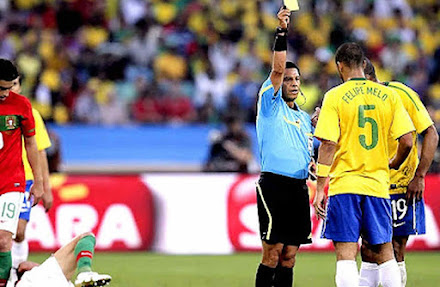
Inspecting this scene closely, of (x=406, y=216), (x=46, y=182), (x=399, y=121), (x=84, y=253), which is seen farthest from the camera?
(x=46, y=182)

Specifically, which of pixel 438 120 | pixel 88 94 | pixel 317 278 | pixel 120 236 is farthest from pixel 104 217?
pixel 438 120

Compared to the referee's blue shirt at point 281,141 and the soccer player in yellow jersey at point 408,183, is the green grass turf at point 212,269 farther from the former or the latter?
the referee's blue shirt at point 281,141

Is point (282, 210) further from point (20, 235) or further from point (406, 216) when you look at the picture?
point (20, 235)

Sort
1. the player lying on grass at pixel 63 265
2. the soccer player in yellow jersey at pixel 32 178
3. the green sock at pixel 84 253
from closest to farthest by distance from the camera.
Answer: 1. the green sock at pixel 84 253
2. the player lying on grass at pixel 63 265
3. the soccer player in yellow jersey at pixel 32 178

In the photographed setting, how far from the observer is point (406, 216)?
9.43 meters

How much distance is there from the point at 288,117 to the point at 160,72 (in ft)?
43.1

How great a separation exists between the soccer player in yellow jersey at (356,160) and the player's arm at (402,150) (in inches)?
3.7

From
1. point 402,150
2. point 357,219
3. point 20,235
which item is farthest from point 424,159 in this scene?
point 20,235

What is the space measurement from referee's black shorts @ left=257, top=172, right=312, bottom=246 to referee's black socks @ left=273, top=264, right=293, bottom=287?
28 centimetres

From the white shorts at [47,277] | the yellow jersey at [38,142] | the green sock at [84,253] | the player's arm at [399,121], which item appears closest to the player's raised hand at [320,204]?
the player's arm at [399,121]

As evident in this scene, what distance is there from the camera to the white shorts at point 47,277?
827cm

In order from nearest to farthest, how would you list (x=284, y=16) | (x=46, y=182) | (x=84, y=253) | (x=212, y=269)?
(x=84, y=253)
(x=284, y=16)
(x=46, y=182)
(x=212, y=269)

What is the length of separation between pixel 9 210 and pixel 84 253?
4.32 ft

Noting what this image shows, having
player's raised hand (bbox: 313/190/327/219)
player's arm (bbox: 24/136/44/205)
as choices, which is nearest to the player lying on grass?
player's arm (bbox: 24/136/44/205)
